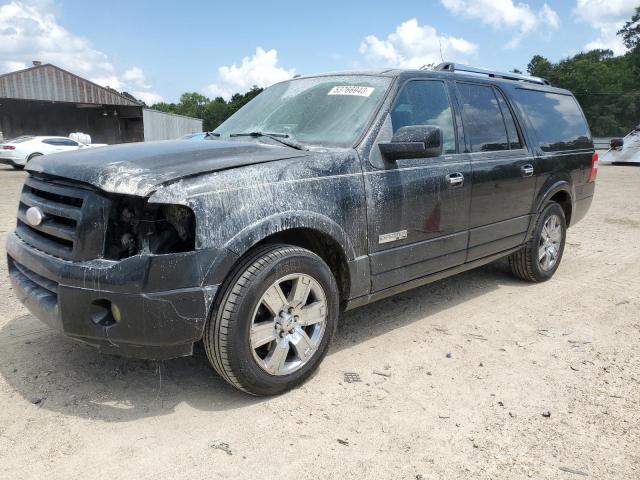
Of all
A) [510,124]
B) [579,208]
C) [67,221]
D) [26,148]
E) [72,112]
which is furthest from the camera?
[72,112]

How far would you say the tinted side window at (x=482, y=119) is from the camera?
4.26 metres

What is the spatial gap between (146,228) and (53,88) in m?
33.9

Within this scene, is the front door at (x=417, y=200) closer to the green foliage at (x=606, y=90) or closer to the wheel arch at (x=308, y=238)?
the wheel arch at (x=308, y=238)

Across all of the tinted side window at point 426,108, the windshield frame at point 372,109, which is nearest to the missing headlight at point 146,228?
the windshield frame at point 372,109

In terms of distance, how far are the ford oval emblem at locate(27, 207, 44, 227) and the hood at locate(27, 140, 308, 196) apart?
22 cm

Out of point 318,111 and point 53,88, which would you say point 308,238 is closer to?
point 318,111

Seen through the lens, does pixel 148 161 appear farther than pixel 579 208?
No

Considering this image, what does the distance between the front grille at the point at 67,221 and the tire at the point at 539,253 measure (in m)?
4.00

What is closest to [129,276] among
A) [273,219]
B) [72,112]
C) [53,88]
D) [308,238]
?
[273,219]

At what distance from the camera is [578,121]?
5.71m

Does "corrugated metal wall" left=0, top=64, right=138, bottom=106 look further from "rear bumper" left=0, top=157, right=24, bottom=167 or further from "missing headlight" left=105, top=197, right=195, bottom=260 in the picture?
"missing headlight" left=105, top=197, right=195, bottom=260

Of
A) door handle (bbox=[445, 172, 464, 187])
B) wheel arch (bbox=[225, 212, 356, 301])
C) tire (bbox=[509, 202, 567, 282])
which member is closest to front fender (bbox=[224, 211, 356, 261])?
wheel arch (bbox=[225, 212, 356, 301])

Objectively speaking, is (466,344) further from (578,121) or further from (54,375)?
(578,121)

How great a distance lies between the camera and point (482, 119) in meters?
4.42
